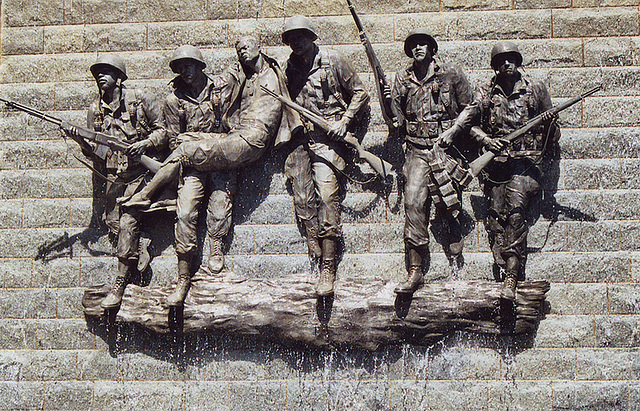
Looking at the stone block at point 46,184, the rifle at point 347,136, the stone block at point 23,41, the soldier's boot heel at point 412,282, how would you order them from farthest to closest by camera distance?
the stone block at point 23,41 → the stone block at point 46,184 → the rifle at point 347,136 → the soldier's boot heel at point 412,282

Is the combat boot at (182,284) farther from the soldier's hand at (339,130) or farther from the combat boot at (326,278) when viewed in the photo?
the soldier's hand at (339,130)

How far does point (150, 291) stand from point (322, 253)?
1681 millimetres

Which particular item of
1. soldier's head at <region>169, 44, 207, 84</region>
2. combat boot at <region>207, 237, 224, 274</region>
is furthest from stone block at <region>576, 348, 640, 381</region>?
soldier's head at <region>169, 44, 207, 84</region>

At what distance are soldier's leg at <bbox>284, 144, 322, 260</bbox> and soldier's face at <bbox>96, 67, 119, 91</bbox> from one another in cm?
193

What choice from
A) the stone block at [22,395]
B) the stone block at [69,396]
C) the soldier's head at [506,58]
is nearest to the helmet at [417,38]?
the soldier's head at [506,58]

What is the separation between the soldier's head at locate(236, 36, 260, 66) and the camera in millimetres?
6927

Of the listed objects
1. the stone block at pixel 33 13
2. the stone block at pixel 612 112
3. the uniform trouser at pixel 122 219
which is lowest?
the uniform trouser at pixel 122 219

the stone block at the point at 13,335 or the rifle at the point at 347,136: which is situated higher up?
the rifle at the point at 347,136

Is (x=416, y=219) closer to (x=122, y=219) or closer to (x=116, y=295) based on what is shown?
(x=122, y=219)

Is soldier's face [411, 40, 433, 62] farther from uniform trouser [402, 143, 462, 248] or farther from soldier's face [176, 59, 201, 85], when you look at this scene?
soldier's face [176, 59, 201, 85]

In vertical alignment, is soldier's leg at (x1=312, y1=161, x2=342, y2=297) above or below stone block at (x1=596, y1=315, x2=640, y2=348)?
above

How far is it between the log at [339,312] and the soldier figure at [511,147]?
37cm

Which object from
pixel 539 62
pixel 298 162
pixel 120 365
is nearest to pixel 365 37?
pixel 298 162

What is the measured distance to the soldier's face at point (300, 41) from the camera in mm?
6820
